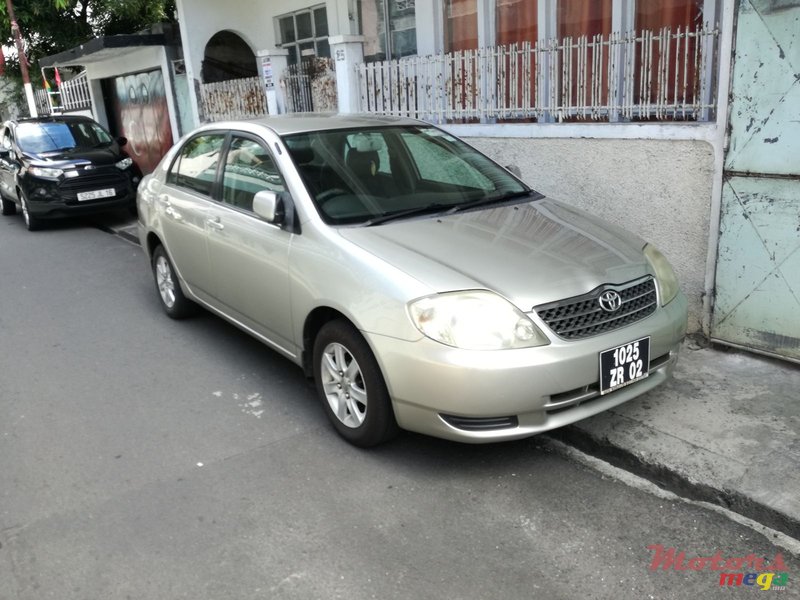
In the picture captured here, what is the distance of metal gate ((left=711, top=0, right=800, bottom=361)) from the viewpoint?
13.8 ft

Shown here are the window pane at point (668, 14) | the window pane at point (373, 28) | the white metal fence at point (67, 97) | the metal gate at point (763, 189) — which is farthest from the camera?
the white metal fence at point (67, 97)

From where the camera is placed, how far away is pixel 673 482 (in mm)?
3383

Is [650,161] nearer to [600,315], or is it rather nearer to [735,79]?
[735,79]

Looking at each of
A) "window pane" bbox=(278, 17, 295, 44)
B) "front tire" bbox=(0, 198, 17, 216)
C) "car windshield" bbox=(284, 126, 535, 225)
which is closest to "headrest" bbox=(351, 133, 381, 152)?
"car windshield" bbox=(284, 126, 535, 225)

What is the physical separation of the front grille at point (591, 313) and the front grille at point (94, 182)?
9040 millimetres

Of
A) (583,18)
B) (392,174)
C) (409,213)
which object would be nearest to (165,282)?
(392,174)

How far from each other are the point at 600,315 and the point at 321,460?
5.21ft

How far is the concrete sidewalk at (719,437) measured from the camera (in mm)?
3201

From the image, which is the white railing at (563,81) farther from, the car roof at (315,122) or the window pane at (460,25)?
the car roof at (315,122)

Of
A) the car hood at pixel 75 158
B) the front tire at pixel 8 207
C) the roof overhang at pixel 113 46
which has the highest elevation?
the roof overhang at pixel 113 46

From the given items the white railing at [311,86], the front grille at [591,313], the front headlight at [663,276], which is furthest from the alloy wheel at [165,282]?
the front headlight at [663,276]

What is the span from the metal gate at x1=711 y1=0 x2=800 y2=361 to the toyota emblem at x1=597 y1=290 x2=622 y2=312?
1609 mm

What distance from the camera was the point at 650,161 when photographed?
505 centimetres

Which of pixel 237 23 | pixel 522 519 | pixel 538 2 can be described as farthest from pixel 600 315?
pixel 237 23
